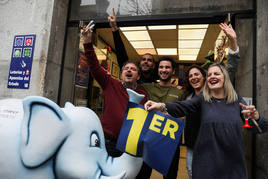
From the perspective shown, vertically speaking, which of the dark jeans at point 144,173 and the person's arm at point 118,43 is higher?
the person's arm at point 118,43

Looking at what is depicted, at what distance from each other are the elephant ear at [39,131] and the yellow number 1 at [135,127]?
43 cm

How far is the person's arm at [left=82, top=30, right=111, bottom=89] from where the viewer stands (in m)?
1.83

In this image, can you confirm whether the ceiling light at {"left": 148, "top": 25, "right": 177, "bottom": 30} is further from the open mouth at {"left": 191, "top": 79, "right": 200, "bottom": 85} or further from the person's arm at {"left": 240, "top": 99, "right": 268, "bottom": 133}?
the person's arm at {"left": 240, "top": 99, "right": 268, "bottom": 133}

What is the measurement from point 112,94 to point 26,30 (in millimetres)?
2339

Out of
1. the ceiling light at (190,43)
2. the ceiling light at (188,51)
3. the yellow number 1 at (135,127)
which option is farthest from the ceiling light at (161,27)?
the yellow number 1 at (135,127)

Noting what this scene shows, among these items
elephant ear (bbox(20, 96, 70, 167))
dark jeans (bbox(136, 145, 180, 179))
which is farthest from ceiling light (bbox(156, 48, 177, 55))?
elephant ear (bbox(20, 96, 70, 167))

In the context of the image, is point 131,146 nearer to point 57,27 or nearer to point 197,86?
point 197,86

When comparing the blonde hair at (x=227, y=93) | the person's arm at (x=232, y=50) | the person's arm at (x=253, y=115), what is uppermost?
the person's arm at (x=232, y=50)

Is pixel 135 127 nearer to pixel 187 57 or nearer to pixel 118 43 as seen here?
pixel 118 43

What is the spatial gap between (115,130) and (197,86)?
41.8 inches

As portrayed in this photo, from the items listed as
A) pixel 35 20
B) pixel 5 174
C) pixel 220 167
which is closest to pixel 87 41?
pixel 5 174

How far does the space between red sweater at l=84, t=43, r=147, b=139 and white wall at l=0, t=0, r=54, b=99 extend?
1584 mm

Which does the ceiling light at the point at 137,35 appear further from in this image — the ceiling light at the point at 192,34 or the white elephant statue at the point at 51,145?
the white elephant statue at the point at 51,145

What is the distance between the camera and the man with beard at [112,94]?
178cm
